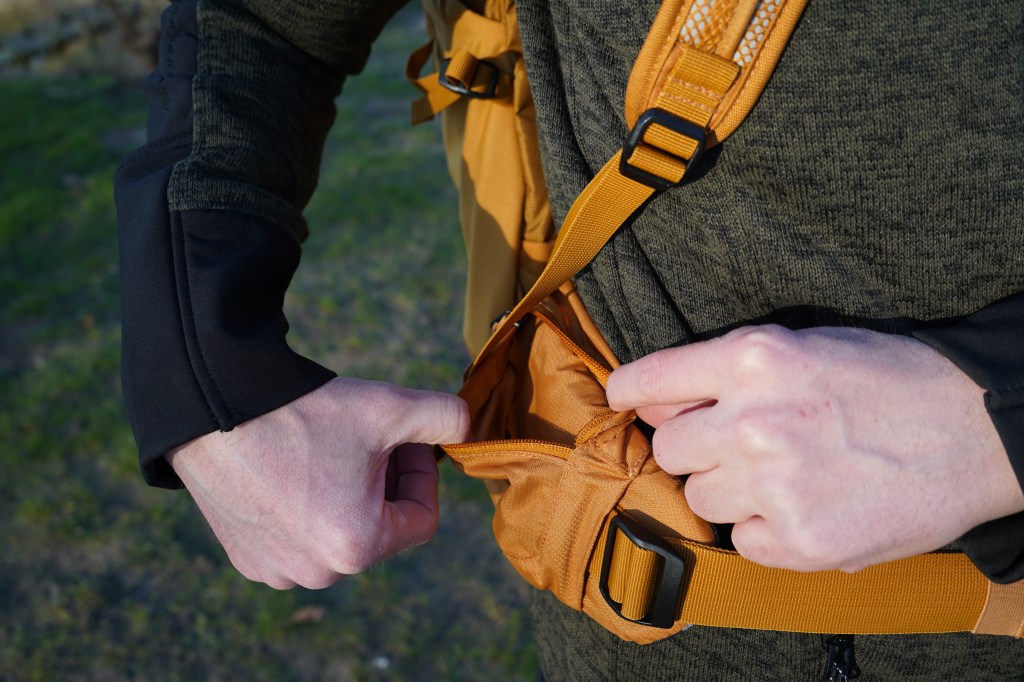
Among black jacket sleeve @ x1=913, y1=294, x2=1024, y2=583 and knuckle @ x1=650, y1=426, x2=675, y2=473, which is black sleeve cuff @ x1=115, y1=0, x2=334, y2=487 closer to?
knuckle @ x1=650, y1=426, x2=675, y2=473

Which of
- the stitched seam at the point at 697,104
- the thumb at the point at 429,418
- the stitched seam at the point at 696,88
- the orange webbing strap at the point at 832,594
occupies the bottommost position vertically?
the thumb at the point at 429,418

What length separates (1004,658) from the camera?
112 cm

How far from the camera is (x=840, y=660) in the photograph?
3.48 feet

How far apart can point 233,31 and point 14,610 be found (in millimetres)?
2763

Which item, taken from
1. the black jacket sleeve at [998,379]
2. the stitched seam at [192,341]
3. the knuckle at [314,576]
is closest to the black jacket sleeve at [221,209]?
the stitched seam at [192,341]

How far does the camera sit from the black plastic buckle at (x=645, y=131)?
86 centimetres

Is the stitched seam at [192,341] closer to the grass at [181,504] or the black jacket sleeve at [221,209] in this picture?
the black jacket sleeve at [221,209]

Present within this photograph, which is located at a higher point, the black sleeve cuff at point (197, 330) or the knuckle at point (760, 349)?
the knuckle at point (760, 349)

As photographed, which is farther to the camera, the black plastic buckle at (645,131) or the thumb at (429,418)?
the thumb at (429,418)

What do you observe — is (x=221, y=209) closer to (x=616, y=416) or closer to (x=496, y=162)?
(x=496, y=162)

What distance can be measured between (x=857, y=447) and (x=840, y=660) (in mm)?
413

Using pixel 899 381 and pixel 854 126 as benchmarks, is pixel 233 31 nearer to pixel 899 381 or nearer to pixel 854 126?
pixel 854 126

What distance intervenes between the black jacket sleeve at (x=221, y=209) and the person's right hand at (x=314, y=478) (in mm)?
37

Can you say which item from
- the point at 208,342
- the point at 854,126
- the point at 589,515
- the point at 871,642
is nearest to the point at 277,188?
Answer: the point at 208,342
